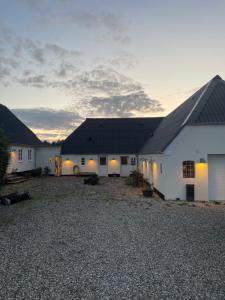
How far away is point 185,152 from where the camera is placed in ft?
45.1

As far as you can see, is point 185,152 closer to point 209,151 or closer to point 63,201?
point 209,151

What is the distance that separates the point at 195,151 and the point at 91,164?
1756 centimetres

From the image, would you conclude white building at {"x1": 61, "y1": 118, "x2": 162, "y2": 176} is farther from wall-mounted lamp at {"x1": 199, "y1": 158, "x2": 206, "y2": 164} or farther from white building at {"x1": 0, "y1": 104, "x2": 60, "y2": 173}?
wall-mounted lamp at {"x1": 199, "y1": 158, "x2": 206, "y2": 164}

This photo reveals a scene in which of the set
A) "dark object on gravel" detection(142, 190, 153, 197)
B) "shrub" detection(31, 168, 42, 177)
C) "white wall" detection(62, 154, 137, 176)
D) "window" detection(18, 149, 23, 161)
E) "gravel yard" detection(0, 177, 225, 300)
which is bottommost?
"gravel yard" detection(0, 177, 225, 300)

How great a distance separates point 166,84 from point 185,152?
11.7 metres

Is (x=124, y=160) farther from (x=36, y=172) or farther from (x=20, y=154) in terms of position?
(x=20, y=154)

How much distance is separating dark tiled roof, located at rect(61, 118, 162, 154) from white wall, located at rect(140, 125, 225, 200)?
1536 cm

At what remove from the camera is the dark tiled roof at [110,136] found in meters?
29.5

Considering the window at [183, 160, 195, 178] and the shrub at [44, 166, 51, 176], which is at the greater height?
the window at [183, 160, 195, 178]

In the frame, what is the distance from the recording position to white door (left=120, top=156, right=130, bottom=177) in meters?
29.2

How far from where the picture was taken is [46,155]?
101 ft

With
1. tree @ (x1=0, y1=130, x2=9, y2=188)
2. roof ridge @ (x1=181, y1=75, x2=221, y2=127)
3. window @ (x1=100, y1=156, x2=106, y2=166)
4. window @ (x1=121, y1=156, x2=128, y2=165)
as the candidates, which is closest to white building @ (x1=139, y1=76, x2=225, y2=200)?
roof ridge @ (x1=181, y1=75, x2=221, y2=127)

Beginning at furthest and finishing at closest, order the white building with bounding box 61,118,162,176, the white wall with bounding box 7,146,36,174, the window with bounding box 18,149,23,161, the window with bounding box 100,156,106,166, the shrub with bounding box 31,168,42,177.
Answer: the window with bounding box 100,156,106,166, the white building with bounding box 61,118,162,176, the shrub with bounding box 31,168,42,177, the window with bounding box 18,149,23,161, the white wall with bounding box 7,146,36,174

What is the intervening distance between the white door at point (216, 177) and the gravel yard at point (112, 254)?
3085 mm
